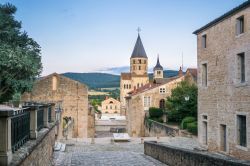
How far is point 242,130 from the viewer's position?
1870 centimetres

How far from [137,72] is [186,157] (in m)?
109

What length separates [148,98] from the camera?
5088cm

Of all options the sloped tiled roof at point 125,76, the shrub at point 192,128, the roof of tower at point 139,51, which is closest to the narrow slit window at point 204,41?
the shrub at point 192,128

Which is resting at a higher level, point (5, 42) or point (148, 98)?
point (5, 42)

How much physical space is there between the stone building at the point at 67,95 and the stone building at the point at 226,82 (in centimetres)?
2438

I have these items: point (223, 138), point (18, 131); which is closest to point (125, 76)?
point (223, 138)

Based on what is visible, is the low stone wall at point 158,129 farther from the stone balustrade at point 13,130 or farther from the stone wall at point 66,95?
the stone balustrade at point 13,130

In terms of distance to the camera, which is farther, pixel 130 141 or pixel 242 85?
pixel 130 141

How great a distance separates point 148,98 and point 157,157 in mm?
31650

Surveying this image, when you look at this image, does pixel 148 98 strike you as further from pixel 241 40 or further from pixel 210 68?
pixel 241 40

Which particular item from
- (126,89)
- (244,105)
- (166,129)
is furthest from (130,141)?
(126,89)

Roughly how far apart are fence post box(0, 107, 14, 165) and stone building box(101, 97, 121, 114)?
135668mm

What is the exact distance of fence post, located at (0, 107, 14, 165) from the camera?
5509 millimetres

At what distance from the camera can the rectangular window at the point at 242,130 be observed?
1844cm
